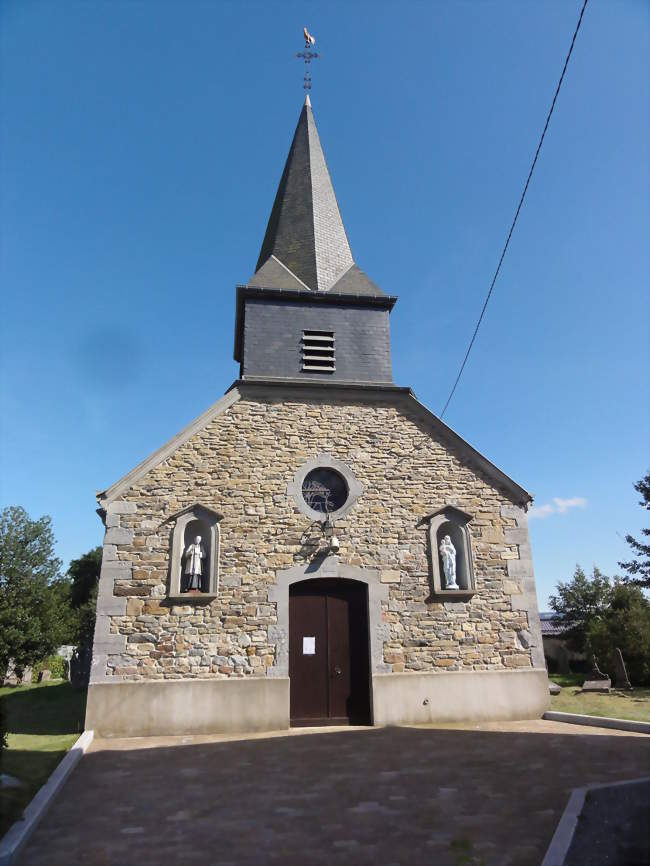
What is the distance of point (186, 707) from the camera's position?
26.5 feet

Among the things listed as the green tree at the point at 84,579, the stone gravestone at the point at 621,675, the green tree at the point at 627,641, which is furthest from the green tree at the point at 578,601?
the green tree at the point at 84,579

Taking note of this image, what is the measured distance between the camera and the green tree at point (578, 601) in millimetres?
22278

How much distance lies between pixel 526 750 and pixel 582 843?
10.1ft

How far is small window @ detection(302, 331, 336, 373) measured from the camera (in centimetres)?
1088

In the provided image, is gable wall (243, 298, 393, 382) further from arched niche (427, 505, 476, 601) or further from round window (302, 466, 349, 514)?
arched niche (427, 505, 476, 601)

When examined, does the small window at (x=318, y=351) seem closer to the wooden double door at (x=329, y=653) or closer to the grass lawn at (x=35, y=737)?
the wooden double door at (x=329, y=653)

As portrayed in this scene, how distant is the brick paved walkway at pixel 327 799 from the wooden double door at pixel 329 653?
4.00 feet

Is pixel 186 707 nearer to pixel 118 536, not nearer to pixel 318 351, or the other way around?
pixel 118 536

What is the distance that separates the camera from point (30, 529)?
23.7 m

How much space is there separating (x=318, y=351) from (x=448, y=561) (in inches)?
189

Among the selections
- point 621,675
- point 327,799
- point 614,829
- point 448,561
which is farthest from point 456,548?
point 621,675

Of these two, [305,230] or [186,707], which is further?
[305,230]

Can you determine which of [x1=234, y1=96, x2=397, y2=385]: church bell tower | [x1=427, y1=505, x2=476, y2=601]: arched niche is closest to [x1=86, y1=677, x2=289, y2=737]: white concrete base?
[x1=427, y1=505, x2=476, y2=601]: arched niche

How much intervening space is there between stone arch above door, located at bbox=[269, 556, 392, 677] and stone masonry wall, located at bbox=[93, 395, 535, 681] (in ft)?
0.37
